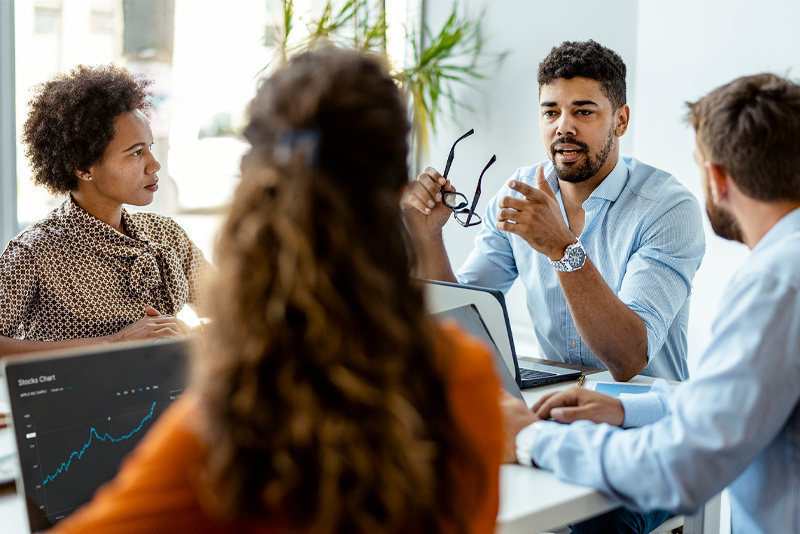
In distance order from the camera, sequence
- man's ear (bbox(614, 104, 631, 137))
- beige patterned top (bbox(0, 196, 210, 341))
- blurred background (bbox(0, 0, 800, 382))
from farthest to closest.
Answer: blurred background (bbox(0, 0, 800, 382)) < man's ear (bbox(614, 104, 631, 137)) < beige patterned top (bbox(0, 196, 210, 341))

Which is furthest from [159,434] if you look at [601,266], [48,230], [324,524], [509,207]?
[601,266]

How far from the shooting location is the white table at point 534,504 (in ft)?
3.22

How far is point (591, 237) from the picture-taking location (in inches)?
81.8

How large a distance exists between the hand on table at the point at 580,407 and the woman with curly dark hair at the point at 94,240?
0.95m

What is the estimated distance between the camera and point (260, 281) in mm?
569

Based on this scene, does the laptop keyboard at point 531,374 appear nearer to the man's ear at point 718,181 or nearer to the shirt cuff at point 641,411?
the shirt cuff at point 641,411

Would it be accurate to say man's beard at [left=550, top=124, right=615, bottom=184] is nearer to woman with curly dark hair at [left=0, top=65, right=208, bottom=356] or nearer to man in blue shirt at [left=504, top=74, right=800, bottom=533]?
man in blue shirt at [left=504, top=74, right=800, bottom=533]

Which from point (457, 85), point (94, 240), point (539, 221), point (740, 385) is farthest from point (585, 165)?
point (457, 85)

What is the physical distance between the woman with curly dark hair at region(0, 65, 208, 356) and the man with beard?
0.76m

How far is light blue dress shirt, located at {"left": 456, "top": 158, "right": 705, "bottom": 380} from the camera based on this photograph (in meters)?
1.82

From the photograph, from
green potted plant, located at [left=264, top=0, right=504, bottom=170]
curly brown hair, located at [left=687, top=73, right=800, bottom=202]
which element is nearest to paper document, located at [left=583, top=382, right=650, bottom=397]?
curly brown hair, located at [left=687, top=73, right=800, bottom=202]

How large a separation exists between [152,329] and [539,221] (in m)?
1.00

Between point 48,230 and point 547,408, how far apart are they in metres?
1.39

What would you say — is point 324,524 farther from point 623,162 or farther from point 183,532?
point 623,162
